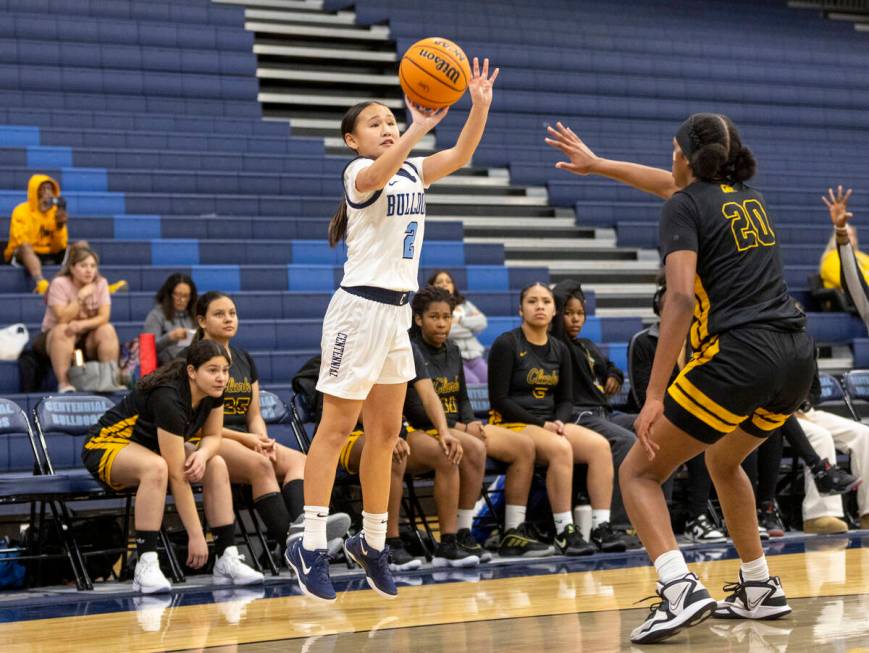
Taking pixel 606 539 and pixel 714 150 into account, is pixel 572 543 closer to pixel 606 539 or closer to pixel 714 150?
pixel 606 539

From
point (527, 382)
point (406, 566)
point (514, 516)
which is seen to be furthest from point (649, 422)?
point (527, 382)

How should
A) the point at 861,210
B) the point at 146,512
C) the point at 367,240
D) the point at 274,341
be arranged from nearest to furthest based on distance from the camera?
the point at 367,240, the point at 146,512, the point at 274,341, the point at 861,210

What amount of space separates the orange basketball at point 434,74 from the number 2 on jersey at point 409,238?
413mm

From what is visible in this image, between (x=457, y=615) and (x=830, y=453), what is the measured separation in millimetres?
3666

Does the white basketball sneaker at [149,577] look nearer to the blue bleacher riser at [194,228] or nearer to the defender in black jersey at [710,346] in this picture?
the defender in black jersey at [710,346]

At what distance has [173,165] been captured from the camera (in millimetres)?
10312

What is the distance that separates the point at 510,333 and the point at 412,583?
1820 millimetres

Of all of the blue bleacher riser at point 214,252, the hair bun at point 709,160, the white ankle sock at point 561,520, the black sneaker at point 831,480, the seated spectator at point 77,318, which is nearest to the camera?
the hair bun at point 709,160

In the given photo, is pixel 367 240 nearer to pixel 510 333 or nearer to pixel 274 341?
pixel 510 333

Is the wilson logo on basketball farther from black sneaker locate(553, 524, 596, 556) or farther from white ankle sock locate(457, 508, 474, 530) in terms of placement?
black sneaker locate(553, 524, 596, 556)

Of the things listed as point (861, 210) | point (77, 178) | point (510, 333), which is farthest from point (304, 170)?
point (861, 210)

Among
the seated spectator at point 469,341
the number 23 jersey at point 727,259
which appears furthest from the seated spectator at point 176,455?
→ the seated spectator at point 469,341

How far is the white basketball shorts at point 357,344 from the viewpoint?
4172 mm

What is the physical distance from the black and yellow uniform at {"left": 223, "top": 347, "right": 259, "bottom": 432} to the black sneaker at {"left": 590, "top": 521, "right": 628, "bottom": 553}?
72.5 inches
